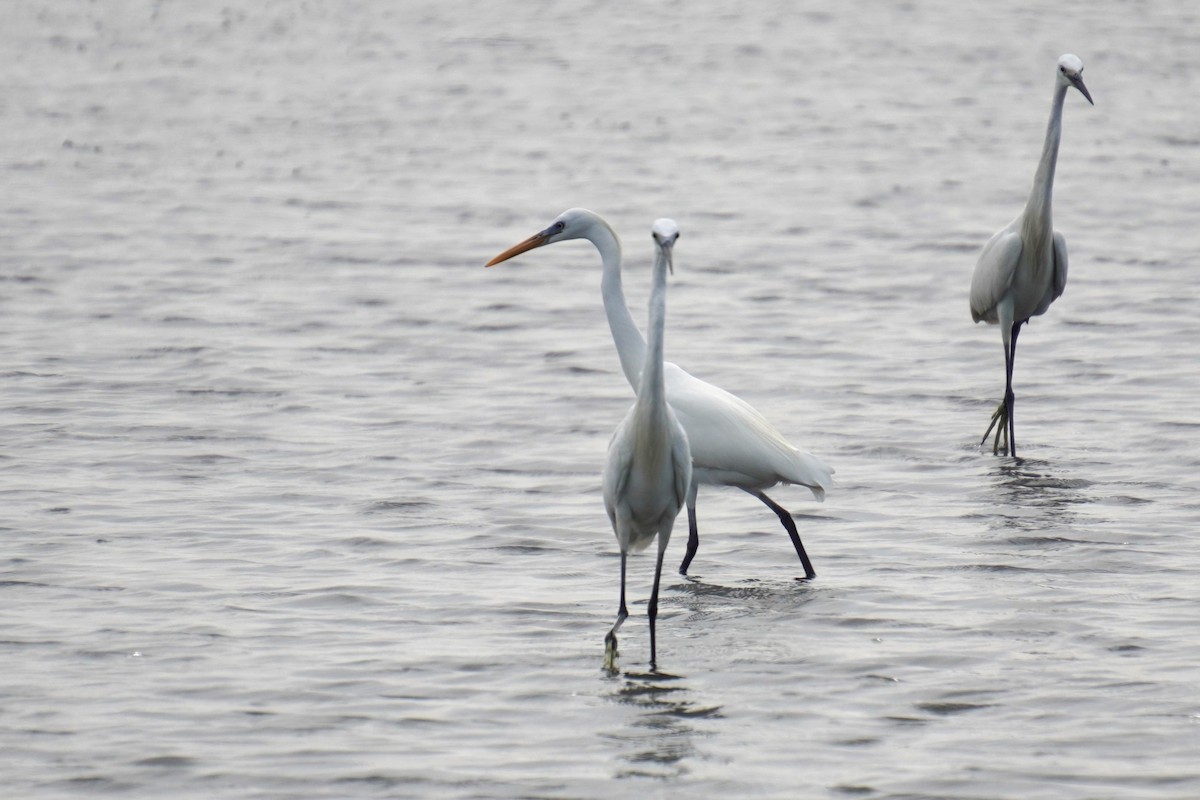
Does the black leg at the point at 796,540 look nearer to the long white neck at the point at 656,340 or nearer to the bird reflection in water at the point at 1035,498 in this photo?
the bird reflection in water at the point at 1035,498

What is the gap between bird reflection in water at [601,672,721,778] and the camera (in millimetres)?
5121

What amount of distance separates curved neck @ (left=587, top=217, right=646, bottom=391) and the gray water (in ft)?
2.64

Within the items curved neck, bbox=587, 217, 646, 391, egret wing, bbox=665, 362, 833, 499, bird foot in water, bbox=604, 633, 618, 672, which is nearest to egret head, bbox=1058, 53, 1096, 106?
egret wing, bbox=665, 362, 833, 499

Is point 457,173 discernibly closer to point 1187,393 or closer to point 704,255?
point 704,255

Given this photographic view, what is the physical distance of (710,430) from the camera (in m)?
6.72

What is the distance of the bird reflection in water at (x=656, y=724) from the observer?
5.12 meters

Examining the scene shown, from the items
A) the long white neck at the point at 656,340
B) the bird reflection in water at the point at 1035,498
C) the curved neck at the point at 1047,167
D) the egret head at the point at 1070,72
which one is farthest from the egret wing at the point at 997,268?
the long white neck at the point at 656,340

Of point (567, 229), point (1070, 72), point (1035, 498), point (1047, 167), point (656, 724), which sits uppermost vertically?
point (1070, 72)

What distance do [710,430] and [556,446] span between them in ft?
7.04

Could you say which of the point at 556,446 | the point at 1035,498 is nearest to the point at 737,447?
the point at 1035,498

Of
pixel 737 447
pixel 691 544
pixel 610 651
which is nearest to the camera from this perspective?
pixel 610 651

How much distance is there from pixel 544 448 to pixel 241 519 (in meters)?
1.72

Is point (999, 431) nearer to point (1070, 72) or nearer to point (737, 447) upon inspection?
point (1070, 72)

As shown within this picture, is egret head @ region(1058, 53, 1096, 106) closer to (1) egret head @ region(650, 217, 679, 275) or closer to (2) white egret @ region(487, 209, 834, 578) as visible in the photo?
(2) white egret @ region(487, 209, 834, 578)
